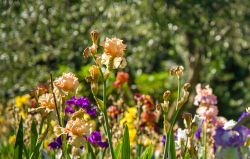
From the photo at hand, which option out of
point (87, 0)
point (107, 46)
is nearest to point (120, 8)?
point (87, 0)

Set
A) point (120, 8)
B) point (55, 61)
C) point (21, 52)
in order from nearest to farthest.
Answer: point (120, 8) → point (21, 52) → point (55, 61)

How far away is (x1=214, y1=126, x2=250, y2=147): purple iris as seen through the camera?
183 centimetres

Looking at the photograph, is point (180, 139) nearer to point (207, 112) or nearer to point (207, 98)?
point (207, 112)

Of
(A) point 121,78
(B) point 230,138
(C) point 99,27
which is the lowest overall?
(B) point 230,138

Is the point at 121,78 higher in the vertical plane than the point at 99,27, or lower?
lower

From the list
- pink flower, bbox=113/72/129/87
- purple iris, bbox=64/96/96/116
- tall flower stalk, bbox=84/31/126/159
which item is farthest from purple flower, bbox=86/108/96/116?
pink flower, bbox=113/72/129/87

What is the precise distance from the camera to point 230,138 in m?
1.82

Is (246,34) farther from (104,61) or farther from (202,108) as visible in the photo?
(104,61)

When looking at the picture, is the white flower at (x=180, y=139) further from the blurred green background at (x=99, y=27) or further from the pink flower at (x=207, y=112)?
the blurred green background at (x=99, y=27)

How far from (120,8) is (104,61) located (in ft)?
10.9

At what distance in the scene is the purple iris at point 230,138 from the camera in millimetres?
1827

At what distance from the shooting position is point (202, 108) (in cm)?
232

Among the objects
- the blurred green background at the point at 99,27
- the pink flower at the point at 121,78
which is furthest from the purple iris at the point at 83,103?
the blurred green background at the point at 99,27

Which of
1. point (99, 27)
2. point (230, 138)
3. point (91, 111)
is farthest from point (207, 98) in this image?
point (99, 27)
